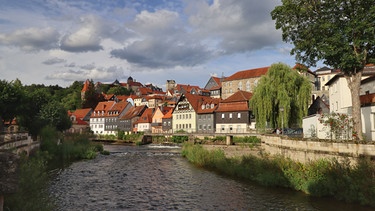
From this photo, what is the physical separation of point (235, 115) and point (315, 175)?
46731 mm

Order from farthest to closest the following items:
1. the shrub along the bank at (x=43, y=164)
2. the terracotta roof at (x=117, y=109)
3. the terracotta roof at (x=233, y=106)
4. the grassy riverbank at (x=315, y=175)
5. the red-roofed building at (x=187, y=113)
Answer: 1. the terracotta roof at (x=117, y=109)
2. the red-roofed building at (x=187, y=113)
3. the terracotta roof at (x=233, y=106)
4. the grassy riverbank at (x=315, y=175)
5. the shrub along the bank at (x=43, y=164)

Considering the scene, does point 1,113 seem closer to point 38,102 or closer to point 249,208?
point 38,102

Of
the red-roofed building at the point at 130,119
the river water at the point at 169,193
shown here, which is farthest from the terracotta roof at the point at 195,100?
the river water at the point at 169,193

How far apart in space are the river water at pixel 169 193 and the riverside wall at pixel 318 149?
9.88 ft

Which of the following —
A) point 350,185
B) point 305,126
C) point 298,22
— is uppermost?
point 298,22

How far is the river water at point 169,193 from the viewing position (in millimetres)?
16938

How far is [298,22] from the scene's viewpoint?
23.5m

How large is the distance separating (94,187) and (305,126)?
850 inches

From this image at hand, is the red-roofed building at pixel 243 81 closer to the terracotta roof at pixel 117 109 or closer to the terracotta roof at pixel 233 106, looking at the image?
the terracotta roof at pixel 233 106

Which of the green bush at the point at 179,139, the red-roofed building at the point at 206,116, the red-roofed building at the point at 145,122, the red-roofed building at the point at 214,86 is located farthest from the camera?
the red-roofed building at the point at 214,86

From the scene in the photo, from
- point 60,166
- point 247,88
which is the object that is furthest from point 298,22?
point 247,88

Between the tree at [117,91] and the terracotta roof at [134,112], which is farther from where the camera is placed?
the tree at [117,91]

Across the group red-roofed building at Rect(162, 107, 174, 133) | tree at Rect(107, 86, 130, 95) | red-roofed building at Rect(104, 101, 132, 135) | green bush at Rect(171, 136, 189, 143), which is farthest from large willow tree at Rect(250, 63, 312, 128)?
tree at Rect(107, 86, 130, 95)

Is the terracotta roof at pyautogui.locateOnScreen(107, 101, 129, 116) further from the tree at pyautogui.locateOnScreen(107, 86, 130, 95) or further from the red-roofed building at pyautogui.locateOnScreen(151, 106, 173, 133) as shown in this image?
the tree at pyautogui.locateOnScreen(107, 86, 130, 95)
